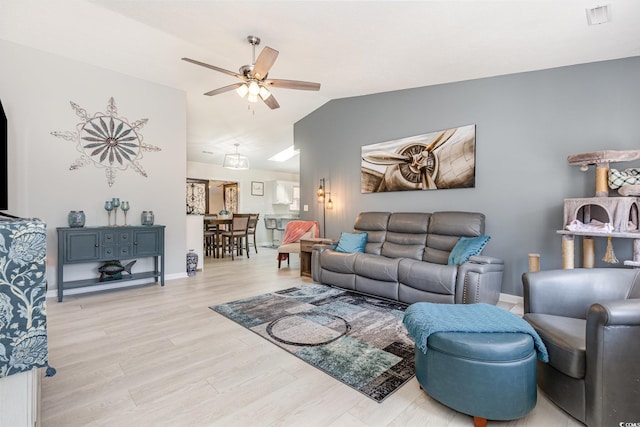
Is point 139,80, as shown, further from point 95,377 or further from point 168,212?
point 95,377

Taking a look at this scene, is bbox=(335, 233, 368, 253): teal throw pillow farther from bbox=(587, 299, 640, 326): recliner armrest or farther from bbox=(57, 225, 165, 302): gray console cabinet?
bbox=(587, 299, 640, 326): recliner armrest

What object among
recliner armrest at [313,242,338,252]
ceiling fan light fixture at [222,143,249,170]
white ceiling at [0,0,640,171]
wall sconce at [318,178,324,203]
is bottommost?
recliner armrest at [313,242,338,252]

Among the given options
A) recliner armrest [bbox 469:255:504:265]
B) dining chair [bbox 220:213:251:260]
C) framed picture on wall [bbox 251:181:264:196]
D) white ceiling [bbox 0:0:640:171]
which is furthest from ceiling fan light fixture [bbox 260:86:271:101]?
framed picture on wall [bbox 251:181:264:196]

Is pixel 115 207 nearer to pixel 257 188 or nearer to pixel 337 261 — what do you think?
pixel 337 261

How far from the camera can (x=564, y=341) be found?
1.52 metres

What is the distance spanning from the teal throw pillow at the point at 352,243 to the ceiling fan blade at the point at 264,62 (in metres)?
2.34

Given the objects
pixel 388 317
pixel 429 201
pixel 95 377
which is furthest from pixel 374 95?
pixel 95 377

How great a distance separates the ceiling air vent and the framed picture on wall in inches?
302

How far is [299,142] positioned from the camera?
20.2 feet

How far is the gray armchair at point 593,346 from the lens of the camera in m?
1.33

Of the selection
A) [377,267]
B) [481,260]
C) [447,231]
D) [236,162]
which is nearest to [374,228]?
[377,267]

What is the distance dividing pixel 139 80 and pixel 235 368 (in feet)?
13.8

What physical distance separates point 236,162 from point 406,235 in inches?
180

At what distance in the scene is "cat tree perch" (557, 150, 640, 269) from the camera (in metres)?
2.57
